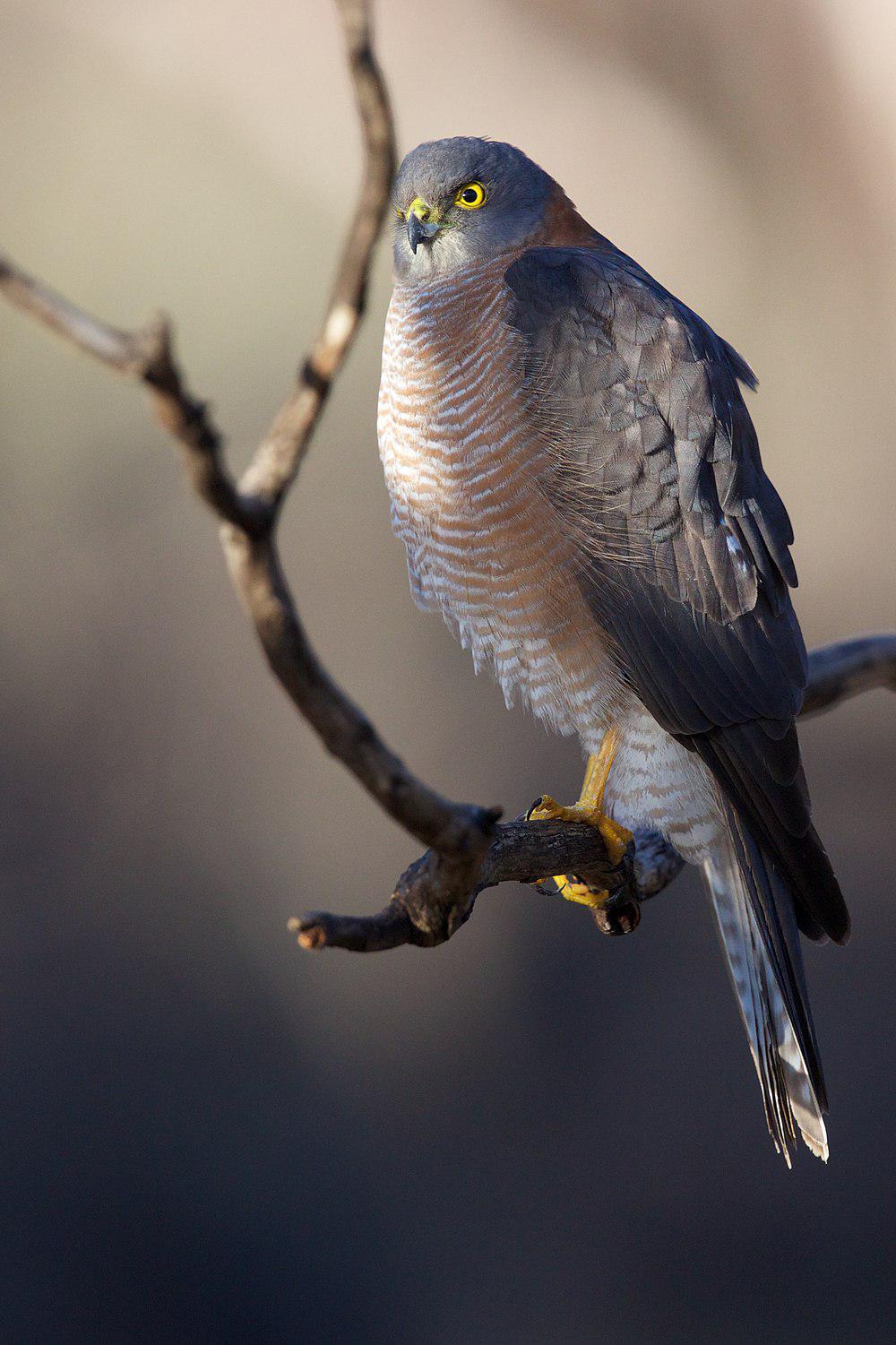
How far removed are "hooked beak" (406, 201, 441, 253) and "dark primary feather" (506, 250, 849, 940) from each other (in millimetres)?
340

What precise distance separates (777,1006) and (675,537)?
0.98 meters

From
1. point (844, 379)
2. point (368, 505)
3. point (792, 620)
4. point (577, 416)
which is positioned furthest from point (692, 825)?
point (844, 379)

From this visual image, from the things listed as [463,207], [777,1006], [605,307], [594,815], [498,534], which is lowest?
[777,1006]

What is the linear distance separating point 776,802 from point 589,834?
365 millimetres

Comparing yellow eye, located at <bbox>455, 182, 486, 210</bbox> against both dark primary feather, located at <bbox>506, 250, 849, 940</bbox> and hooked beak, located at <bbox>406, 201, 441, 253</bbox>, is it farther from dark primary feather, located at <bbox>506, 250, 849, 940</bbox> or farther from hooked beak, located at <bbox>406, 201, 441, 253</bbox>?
dark primary feather, located at <bbox>506, 250, 849, 940</bbox>

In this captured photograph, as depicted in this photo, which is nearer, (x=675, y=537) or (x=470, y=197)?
(x=675, y=537)

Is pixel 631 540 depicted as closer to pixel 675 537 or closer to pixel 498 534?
pixel 675 537

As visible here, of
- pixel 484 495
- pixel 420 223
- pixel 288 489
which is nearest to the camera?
pixel 288 489

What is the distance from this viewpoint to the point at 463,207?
112 inches

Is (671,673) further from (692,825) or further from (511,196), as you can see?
(511,196)

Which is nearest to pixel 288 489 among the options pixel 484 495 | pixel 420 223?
pixel 484 495

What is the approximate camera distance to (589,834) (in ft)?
8.41

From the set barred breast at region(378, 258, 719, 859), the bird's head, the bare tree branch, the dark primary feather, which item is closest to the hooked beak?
the bird's head

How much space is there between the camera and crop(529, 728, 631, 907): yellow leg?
102 inches
